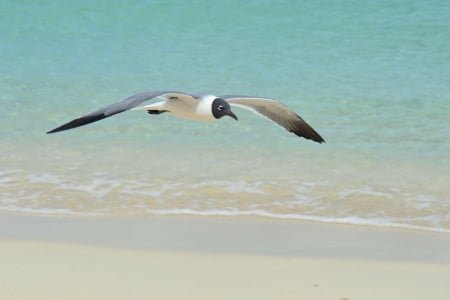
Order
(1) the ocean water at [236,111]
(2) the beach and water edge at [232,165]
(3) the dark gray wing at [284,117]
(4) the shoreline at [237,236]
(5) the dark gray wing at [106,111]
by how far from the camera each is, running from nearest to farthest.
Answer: (5) the dark gray wing at [106,111]
(2) the beach and water edge at [232,165]
(4) the shoreline at [237,236]
(3) the dark gray wing at [284,117]
(1) the ocean water at [236,111]

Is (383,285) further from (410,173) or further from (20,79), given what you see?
(20,79)

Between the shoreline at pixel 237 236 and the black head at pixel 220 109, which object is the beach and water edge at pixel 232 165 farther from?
the black head at pixel 220 109

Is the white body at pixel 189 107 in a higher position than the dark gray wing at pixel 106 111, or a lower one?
higher

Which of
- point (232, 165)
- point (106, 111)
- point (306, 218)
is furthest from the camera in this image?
point (232, 165)

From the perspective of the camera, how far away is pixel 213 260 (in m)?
5.12

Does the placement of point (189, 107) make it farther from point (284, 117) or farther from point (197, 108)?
point (284, 117)

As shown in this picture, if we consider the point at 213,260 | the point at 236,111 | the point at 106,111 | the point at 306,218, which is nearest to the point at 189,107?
the point at 213,260

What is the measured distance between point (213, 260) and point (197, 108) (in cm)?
68

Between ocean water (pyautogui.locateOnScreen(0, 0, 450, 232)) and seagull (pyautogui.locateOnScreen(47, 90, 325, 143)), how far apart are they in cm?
56

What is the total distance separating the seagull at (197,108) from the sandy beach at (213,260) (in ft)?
1.78

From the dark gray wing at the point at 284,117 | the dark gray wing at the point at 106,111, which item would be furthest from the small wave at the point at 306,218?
the dark gray wing at the point at 106,111

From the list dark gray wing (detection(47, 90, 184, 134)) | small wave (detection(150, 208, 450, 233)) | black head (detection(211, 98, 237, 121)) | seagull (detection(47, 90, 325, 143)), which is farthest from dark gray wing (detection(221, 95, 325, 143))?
dark gray wing (detection(47, 90, 184, 134))

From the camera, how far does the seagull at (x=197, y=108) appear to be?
4.38 meters

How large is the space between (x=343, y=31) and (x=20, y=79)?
3738 mm
